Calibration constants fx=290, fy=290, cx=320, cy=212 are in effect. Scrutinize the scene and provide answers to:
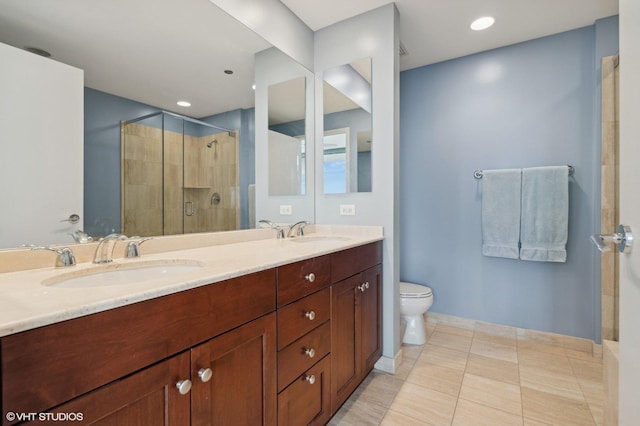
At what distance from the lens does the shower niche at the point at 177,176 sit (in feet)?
3.92

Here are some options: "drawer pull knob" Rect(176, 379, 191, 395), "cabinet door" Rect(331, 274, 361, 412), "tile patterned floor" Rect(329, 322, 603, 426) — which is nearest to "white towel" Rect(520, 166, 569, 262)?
"tile patterned floor" Rect(329, 322, 603, 426)

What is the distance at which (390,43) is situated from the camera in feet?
6.33

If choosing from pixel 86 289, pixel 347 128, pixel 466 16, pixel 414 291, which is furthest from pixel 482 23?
pixel 86 289

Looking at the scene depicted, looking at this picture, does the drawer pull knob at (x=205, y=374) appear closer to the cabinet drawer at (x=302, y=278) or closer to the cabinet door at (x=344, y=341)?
the cabinet drawer at (x=302, y=278)

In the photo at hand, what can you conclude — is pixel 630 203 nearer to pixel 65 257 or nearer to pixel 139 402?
pixel 139 402

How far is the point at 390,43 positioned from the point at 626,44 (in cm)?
140

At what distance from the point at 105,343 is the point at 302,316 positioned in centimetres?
72

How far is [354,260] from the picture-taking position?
1618 millimetres

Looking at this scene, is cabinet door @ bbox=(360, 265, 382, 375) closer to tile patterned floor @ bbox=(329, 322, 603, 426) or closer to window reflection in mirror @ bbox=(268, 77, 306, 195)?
tile patterned floor @ bbox=(329, 322, 603, 426)

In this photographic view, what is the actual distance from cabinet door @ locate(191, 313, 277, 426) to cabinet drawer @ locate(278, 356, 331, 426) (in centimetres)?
7

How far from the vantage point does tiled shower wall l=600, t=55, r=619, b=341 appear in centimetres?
192

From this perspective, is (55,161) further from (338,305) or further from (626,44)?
(626,44)

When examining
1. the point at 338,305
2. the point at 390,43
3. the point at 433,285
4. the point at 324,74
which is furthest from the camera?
the point at 433,285

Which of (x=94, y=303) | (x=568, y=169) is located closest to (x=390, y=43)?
(x=568, y=169)
